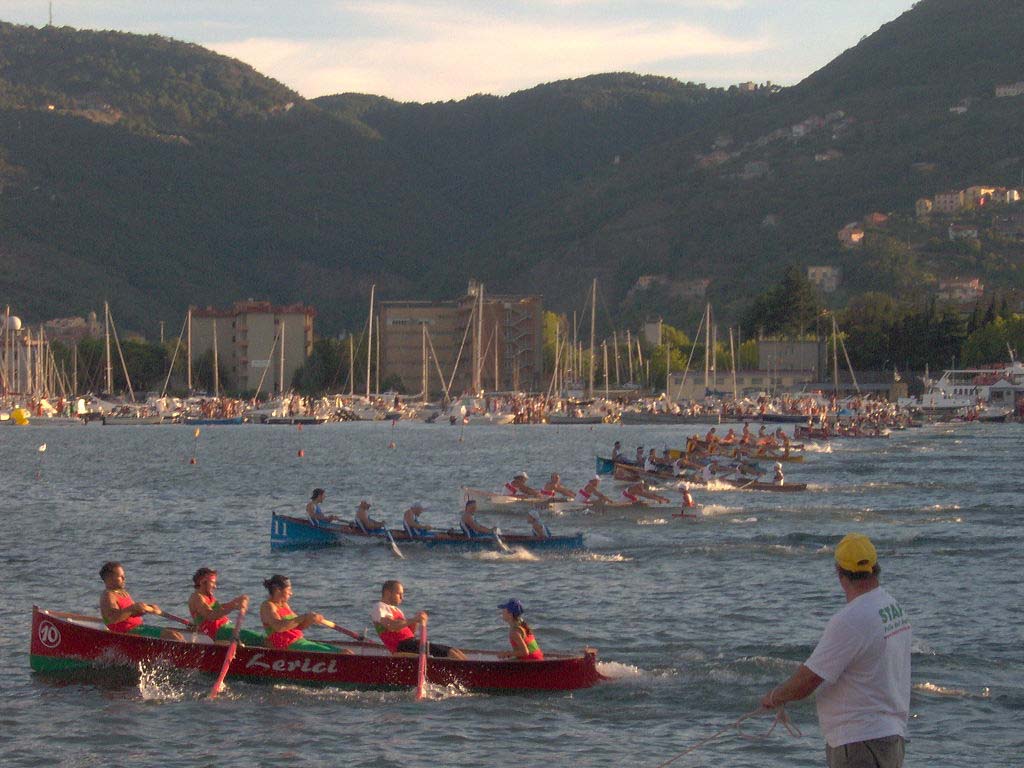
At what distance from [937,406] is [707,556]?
122m

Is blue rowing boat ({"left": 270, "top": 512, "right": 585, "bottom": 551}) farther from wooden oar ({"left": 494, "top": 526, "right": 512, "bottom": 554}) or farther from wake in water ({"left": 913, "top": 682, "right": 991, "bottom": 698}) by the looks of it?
wake in water ({"left": 913, "top": 682, "right": 991, "bottom": 698})

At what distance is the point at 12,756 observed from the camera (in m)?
20.1

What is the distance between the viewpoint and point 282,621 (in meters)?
23.0

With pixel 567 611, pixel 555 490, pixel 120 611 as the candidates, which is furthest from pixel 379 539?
pixel 120 611

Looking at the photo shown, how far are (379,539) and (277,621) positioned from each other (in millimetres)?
16898

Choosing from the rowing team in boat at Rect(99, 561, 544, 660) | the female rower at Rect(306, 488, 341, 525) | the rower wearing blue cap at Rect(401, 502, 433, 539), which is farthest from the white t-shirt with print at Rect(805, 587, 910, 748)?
the female rower at Rect(306, 488, 341, 525)

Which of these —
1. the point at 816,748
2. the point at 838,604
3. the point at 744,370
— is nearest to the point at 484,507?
the point at 838,604

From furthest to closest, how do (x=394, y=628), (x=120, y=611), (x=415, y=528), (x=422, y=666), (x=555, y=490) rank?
(x=555, y=490)
(x=415, y=528)
(x=120, y=611)
(x=394, y=628)
(x=422, y=666)

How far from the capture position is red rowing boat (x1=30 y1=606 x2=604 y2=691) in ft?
74.7

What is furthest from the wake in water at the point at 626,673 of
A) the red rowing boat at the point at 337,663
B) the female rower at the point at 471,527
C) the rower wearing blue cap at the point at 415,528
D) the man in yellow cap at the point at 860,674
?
the rower wearing blue cap at the point at 415,528

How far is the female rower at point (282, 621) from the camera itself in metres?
22.8

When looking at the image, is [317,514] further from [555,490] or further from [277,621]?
[277,621]

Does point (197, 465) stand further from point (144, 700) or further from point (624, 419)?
point (624, 419)

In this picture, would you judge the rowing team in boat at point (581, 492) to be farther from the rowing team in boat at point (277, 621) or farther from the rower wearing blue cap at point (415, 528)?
the rowing team in boat at point (277, 621)
